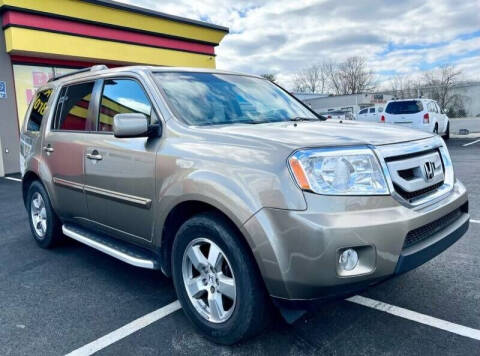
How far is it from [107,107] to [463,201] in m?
2.94

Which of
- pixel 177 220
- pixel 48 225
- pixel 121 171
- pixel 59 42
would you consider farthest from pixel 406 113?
pixel 177 220

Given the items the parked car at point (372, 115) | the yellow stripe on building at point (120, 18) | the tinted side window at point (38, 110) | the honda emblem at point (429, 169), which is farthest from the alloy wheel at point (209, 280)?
the parked car at point (372, 115)

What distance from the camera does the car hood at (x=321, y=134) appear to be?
Result: 2.41m

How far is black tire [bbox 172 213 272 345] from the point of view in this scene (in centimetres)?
241

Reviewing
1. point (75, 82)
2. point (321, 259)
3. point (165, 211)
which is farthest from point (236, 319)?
point (75, 82)

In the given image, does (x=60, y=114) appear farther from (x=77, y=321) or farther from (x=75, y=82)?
(x=77, y=321)

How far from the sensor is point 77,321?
3043 mm

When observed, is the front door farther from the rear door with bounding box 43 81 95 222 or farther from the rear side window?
the rear side window

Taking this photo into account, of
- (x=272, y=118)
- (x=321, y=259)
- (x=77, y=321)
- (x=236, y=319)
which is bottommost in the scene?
(x=77, y=321)

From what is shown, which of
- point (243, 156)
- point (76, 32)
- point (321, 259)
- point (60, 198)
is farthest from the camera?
point (76, 32)

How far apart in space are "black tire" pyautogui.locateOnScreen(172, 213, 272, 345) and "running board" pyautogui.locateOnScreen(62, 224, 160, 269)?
0.60 metres

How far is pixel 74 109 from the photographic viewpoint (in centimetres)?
414

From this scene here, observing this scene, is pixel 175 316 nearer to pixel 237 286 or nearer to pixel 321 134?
pixel 237 286

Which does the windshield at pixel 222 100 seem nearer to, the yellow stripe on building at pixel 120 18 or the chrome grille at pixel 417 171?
the chrome grille at pixel 417 171
